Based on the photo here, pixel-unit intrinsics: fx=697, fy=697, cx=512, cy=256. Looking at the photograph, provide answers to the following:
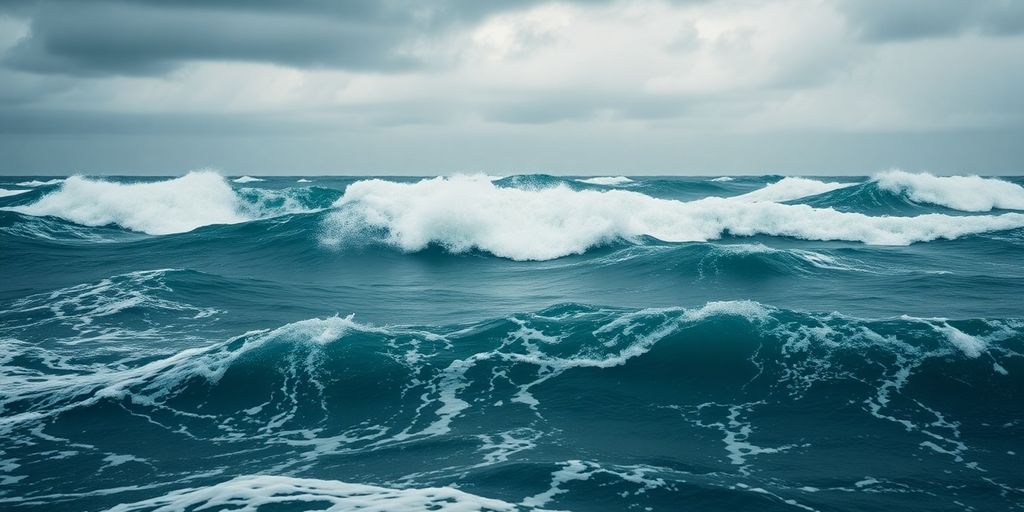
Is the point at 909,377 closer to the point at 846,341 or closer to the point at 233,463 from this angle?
the point at 846,341

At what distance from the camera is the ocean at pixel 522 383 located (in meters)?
7.46

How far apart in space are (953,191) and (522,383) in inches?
1503

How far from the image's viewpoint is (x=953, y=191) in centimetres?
3950

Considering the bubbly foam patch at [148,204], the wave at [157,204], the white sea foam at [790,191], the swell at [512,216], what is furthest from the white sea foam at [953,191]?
the bubbly foam patch at [148,204]

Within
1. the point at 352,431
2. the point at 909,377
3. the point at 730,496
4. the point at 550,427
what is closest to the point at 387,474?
the point at 352,431

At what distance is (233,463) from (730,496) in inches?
225

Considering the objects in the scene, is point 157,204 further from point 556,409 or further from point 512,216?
point 556,409

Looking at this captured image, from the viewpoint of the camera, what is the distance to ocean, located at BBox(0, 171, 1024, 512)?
7.46 m

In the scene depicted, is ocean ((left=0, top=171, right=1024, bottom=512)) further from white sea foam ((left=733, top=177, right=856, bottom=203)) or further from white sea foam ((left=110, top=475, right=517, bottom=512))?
white sea foam ((left=733, top=177, right=856, bottom=203))

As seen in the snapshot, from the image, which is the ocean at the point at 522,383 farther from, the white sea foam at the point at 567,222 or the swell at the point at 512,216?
the swell at the point at 512,216

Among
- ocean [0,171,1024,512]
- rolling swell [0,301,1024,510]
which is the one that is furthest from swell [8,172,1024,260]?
rolling swell [0,301,1024,510]

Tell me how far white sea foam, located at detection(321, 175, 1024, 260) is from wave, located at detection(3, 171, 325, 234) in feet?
28.7

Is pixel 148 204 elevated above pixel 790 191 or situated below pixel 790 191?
below

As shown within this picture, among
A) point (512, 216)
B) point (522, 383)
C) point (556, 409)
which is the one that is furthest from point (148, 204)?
point (556, 409)
